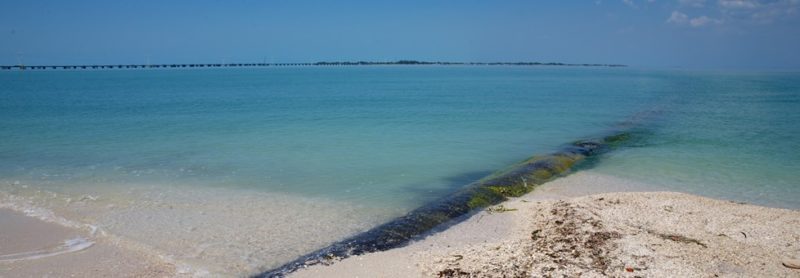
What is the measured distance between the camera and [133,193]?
41.1ft

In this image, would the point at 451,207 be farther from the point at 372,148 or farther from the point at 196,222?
the point at 372,148

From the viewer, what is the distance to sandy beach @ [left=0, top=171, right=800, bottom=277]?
290 inches

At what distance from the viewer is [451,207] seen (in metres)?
11.2

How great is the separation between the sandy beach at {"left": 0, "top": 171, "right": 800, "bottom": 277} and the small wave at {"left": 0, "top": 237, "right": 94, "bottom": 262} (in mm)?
29

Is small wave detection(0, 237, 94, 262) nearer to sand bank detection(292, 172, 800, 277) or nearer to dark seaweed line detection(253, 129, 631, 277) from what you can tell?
dark seaweed line detection(253, 129, 631, 277)

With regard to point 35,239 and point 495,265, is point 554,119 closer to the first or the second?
point 495,265

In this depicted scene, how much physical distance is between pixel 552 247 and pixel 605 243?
866mm

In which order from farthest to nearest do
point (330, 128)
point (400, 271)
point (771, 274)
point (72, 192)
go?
point (330, 128) → point (72, 192) → point (400, 271) → point (771, 274)

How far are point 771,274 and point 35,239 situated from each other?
1154cm

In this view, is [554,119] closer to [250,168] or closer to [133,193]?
[250,168]

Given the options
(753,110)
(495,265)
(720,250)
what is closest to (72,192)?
(495,265)

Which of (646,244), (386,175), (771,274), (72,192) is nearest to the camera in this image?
(771,274)

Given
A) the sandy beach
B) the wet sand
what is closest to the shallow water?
the wet sand

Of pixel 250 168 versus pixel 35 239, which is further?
pixel 250 168
